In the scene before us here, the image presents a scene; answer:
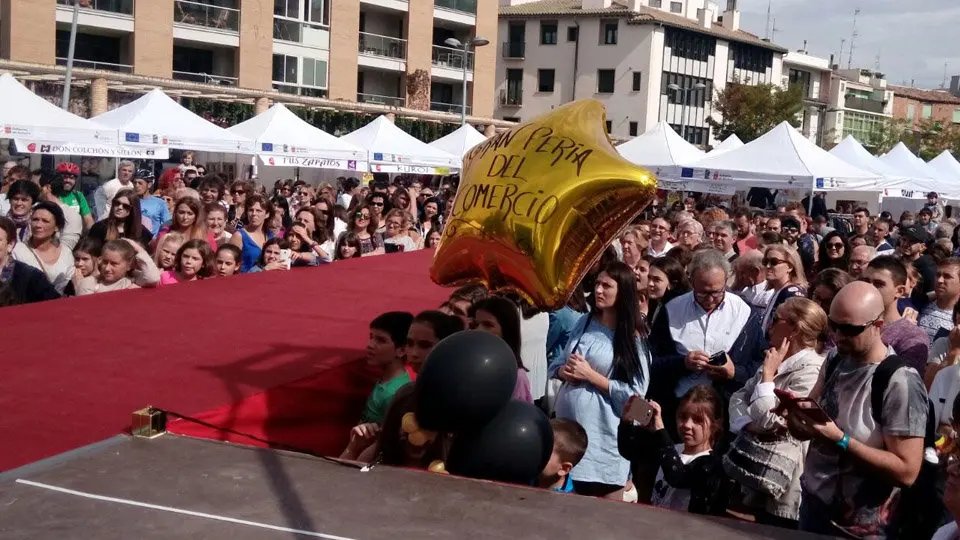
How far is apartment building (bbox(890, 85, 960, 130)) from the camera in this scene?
3617 inches

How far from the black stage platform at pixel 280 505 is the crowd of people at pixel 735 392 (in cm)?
53

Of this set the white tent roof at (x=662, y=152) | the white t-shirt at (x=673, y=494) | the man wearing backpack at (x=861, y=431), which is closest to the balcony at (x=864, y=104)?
the white tent roof at (x=662, y=152)

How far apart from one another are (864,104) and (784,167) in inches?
2942

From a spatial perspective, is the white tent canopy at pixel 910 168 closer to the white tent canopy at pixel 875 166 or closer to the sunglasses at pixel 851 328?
the white tent canopy at pixel 875 166

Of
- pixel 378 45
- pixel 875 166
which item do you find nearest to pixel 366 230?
pixel 875 166

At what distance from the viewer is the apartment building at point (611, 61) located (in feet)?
178

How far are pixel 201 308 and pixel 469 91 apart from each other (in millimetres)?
38042

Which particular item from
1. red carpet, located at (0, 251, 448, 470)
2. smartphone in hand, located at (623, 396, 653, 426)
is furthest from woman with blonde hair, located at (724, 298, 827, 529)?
red carpet, located at (0, 251, 448, 470)

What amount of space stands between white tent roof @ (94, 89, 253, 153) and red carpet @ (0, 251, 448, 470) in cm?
811

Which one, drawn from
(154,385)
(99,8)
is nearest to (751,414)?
(154,385)

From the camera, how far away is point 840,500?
3527 millimetres

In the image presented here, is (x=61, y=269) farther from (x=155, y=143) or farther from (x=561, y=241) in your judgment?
(x=155, y=143)

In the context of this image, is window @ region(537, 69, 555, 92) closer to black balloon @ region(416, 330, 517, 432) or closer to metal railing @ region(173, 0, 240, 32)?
metal railing @ region(173, 0, 240, 32)

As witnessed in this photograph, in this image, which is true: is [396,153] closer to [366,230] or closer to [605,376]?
[366,230]
